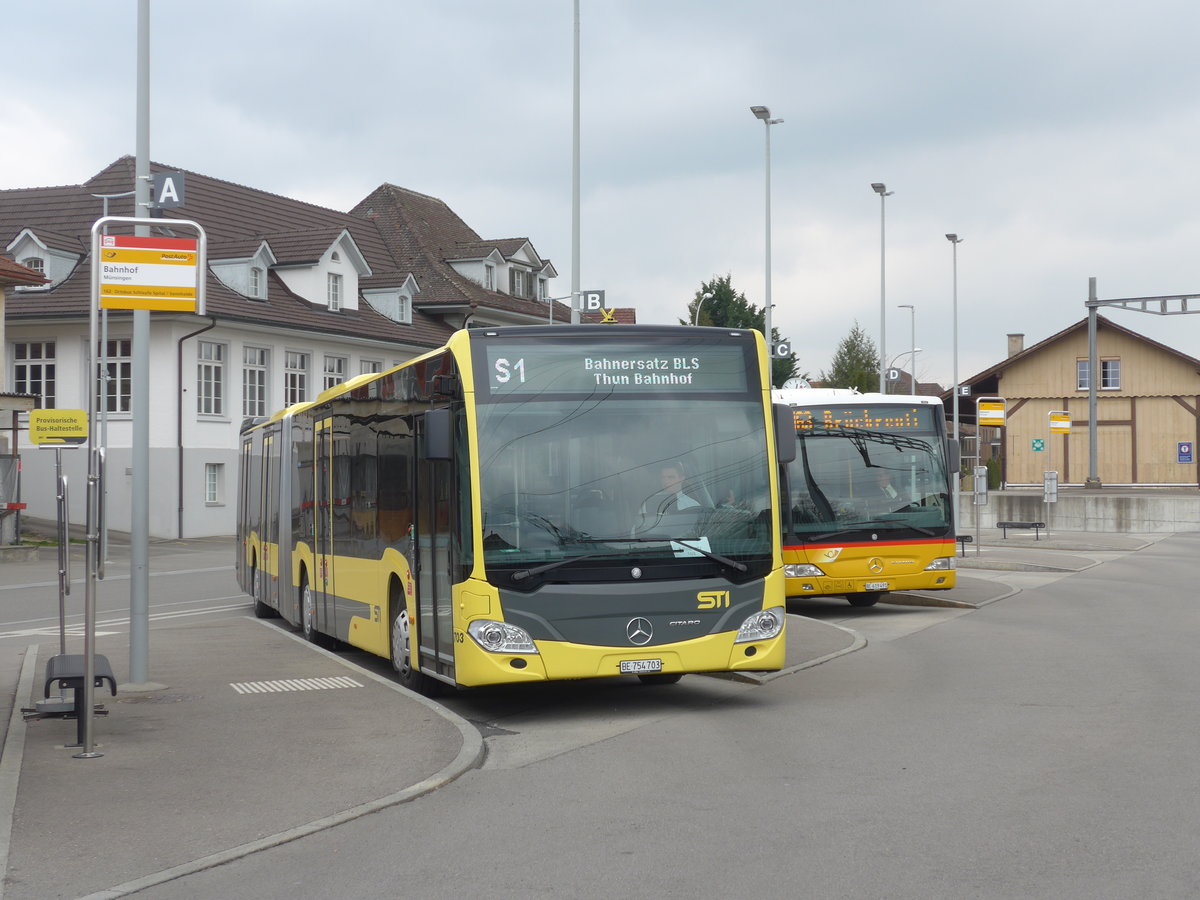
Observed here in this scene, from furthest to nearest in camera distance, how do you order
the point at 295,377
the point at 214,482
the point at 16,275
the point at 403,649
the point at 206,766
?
the point at 295,377 → the point at 214,482 → the point at 16,275 → the point at 403,649 → the point at 206,766

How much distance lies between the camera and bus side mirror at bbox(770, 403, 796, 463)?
11.2 m

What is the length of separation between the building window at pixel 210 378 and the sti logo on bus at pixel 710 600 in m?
35.7

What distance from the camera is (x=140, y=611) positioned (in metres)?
11.9

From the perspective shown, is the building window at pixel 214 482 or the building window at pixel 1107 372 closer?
the building window at pixel 214 482

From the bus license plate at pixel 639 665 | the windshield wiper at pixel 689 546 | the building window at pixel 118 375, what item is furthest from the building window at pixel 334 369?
the bus license plate at pixel 639 665

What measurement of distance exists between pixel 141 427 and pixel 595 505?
155 inches

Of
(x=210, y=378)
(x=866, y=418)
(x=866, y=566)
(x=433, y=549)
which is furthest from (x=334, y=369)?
(x=433, y=549)

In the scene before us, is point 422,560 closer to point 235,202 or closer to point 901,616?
point 901,616

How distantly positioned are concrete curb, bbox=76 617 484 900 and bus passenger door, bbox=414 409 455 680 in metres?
0.56

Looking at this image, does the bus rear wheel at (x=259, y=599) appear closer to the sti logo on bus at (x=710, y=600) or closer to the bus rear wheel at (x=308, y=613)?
the bus rear wheel at (x=308, y=613)

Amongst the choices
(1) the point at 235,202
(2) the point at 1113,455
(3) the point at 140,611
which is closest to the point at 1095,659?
(3) the point at 140,611

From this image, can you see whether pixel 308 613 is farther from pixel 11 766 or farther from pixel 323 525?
pixel 11 766

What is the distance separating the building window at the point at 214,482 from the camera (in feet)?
145

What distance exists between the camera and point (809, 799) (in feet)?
25.5
